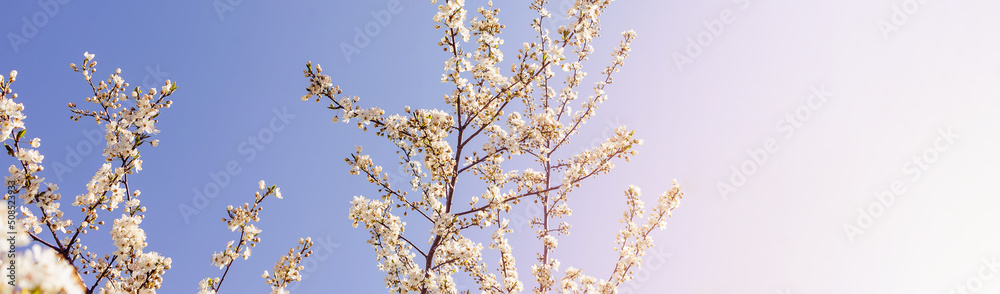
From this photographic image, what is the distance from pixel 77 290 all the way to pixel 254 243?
13.7 feet

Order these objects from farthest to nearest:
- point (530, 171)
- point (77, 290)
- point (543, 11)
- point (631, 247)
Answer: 1. point (530, 171)
2. point (631, 247)
3. point (543, 11)
4. point (77, 290)

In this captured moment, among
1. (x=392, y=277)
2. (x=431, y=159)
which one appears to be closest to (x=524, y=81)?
(x=431, y=159)

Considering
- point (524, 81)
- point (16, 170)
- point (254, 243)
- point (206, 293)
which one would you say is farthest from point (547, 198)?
point (16, 170)

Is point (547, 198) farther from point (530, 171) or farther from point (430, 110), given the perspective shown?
point (430, 110)

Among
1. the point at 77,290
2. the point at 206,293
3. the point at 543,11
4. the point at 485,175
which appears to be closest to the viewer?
the point at 77,290

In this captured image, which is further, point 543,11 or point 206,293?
point 543,11

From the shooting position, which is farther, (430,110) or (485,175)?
(485,175)

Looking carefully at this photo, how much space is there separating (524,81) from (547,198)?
3.39 metres

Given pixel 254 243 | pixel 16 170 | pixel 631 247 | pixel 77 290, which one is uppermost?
pixel 16 170

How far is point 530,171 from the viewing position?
8492 mm

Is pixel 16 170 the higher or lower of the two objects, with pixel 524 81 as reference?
higher

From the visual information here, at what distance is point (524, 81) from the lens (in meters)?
5.67

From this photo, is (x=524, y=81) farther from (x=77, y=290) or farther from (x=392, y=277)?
(x=77, y=290)

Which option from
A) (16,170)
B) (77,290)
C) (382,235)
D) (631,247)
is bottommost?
(77,290)
